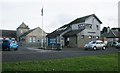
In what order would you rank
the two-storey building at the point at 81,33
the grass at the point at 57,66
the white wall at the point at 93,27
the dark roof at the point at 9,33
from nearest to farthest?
1. the grass at the point at 57,66
2. the two-storey building at the point at 81,33
3. the white wall at the point at 93,27
4. the dark roof at the point at 9,33

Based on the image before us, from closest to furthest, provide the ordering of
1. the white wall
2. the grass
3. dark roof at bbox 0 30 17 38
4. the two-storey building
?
the grass
the two-storey building
the white wall
dark roof at bbox 0 30 17 38

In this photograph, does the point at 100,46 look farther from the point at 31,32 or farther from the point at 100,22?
the point at 31,32

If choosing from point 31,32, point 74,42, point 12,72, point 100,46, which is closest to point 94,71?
point 12,72

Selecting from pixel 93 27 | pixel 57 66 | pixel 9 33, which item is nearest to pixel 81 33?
pixel 93 27

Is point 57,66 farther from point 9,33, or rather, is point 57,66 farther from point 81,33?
point 9,33

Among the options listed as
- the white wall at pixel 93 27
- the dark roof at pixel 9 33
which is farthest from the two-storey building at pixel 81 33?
the dark roof at pixel 9 33

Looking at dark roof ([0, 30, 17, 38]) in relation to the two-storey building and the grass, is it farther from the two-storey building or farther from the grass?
the grass

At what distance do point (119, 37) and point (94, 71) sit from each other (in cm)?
5766

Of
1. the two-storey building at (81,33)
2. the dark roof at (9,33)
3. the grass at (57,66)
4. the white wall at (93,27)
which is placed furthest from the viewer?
the dark roof at (9,33)

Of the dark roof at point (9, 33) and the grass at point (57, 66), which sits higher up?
the dark roof at point (9, 33)

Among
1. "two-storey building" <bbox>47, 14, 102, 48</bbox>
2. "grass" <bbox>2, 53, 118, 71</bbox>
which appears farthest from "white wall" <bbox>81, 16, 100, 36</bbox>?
"grass" <bbox>2, 53, 118, 71</bbox>

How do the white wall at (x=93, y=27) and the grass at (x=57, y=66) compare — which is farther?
the white wall at (x=93, y=27)

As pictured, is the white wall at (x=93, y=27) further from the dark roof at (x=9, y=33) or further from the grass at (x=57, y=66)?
the dark roof at (x=9, y=33)

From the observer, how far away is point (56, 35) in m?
57.9
